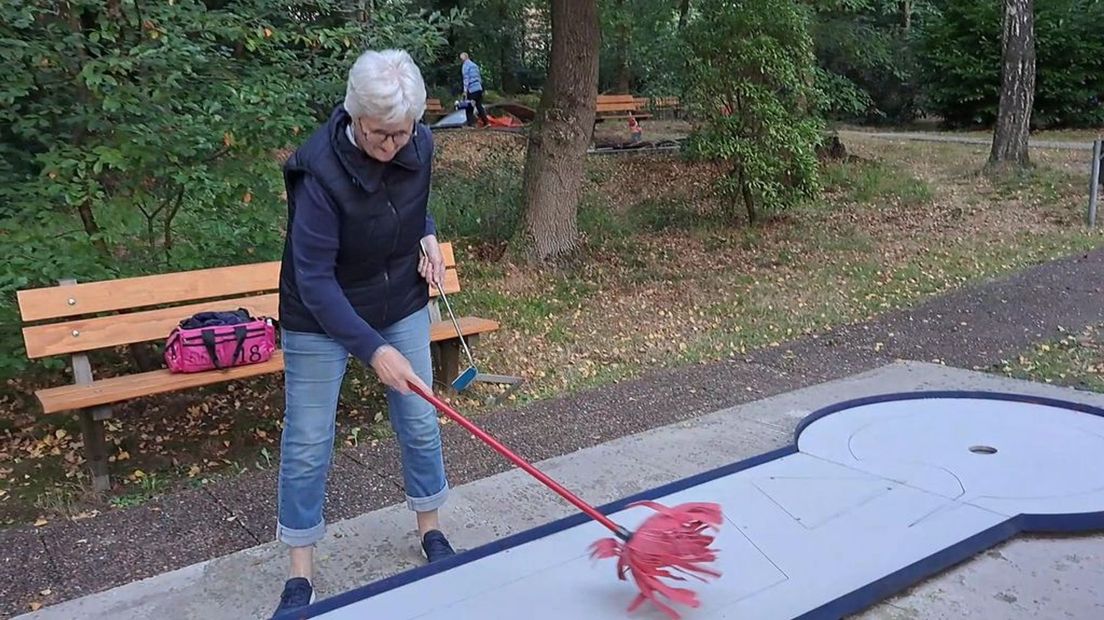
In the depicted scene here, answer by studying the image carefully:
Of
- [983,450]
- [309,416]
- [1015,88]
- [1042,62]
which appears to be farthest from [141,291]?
[1042,62]

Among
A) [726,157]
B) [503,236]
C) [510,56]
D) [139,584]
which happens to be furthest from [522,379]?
[510,56]

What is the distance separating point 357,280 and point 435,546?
917 mm

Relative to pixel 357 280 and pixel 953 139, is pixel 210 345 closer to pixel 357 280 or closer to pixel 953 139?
pixel 357 280

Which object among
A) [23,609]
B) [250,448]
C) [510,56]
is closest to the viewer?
[23,609]

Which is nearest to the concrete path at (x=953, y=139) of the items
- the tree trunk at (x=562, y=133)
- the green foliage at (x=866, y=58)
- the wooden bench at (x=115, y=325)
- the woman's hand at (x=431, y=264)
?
the green foliage at (x=866, y=58)

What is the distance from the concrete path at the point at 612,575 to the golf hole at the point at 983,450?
22.9 inches

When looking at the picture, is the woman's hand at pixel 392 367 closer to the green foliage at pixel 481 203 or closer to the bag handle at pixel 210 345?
the bag handle at pixel 210 345

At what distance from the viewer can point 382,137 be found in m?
2.45

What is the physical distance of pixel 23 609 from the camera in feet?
9.41

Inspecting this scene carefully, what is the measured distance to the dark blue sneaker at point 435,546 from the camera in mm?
Answer: 3010

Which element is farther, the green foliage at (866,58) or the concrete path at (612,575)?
the green foliage at (866,58)

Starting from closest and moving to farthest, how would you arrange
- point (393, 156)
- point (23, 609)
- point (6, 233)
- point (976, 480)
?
point (393, 156)
point (23, 609)
point (976, 480)
point (6, 233)

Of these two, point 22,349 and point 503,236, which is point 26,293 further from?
point 503,236

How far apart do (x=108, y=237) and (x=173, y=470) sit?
1152 mm
